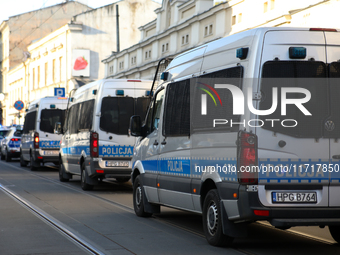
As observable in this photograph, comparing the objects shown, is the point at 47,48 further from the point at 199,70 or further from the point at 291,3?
the point at 199,70

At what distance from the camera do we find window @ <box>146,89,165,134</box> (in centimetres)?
914

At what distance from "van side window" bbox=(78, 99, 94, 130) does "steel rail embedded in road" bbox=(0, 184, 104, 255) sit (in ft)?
7.59

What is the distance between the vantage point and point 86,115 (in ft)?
46.6

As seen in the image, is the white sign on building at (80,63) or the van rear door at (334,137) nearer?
the van rear door at (334,137)

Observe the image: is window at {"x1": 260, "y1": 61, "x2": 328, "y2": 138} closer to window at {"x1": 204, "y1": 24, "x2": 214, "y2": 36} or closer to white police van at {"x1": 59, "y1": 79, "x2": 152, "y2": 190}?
white police van at {"x1": 59, "y1": 79, "x2": 152, "y2": 190}

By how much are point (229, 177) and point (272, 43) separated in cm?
152

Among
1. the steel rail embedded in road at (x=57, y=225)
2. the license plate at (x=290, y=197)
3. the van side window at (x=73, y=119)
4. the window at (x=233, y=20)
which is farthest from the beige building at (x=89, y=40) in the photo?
the license plate at (x=290, y=197)

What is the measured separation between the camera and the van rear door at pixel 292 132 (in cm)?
616

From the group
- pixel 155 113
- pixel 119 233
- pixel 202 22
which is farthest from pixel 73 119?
pixel 202 22

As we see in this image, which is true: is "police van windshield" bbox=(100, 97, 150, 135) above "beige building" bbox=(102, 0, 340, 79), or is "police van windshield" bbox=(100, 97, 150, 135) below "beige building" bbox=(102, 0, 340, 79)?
below

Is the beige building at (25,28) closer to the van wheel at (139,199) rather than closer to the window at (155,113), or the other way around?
the van wheel at (139,199)

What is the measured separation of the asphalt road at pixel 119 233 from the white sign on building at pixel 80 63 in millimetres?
43505

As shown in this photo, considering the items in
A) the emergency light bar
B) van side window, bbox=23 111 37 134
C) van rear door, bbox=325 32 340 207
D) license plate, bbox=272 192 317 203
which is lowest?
license plate, bbox=272 192 317 203

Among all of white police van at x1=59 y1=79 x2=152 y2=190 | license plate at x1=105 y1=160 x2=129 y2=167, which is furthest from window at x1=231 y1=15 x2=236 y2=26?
license plate at x1=105 y1=160 x2=129 y2=167
